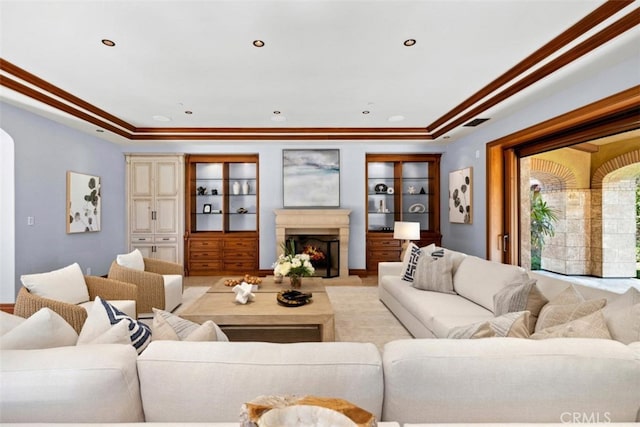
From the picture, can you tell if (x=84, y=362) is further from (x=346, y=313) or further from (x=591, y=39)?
(x=591, y=39)

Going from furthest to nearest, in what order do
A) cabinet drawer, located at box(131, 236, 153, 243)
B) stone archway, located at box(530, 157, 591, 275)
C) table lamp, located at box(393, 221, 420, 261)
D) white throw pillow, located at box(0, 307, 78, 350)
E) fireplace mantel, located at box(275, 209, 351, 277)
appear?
cabinet drawer, located at box(131, 236, 153, 243) < fireplace mantel, located at box(275, 209, 351, 277) < table lamp, located at box(393, 221, 420, 261) < stone archway, located at box(530, 157, 591, 275) < white throw pillow, located at box(0, 307, 78, 350)

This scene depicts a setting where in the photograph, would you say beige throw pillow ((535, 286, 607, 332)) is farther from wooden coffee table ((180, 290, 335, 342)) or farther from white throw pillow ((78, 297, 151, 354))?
white throw pillow ((78, 297, 151, 354))

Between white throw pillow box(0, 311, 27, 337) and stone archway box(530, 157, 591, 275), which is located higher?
stone archway box(530, 157, 591, 275)

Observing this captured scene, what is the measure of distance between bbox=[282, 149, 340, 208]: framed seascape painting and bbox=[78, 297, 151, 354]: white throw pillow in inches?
184

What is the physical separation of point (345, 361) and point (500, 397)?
0.52 metres

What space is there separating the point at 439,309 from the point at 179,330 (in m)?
2.14

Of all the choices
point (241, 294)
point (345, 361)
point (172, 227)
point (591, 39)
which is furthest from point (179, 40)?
point (172, 227)

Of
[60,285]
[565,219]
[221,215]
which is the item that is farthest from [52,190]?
[565,219]

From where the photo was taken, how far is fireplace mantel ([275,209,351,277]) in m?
5.79

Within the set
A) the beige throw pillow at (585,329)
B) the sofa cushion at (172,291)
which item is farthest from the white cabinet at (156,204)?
the beige throw pillow at (585,329)

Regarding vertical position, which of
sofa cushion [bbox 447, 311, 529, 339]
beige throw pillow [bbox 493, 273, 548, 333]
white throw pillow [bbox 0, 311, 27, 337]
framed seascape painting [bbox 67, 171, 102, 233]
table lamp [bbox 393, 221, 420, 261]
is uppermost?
framed seascape painting [bbox 67, 171, 102, 233]

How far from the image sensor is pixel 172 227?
5.88m

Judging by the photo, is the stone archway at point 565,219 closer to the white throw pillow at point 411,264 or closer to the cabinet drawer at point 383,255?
the white throw pillow at point 411,264

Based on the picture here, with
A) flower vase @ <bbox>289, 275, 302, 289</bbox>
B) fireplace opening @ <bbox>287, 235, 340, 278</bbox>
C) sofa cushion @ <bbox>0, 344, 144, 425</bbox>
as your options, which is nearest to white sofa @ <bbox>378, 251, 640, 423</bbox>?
sofa cushion @ <bbox>0, 344, 144, 425</bbox>
